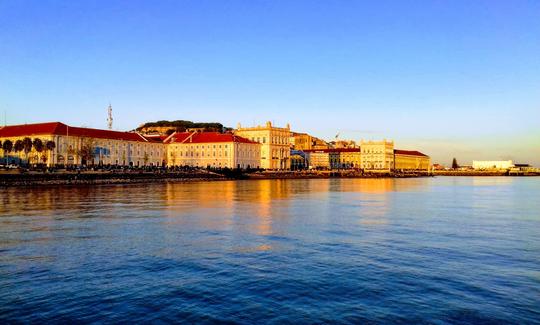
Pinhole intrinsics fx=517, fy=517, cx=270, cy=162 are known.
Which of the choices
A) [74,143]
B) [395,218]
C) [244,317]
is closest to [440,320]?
[244,317]

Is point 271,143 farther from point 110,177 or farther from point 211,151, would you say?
point 110,177

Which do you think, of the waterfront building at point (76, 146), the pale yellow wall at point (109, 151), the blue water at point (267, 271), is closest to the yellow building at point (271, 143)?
the pale yellow wall at point (109, 151)

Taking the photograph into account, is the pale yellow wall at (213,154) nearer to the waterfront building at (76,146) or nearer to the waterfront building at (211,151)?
the waterfront building at (211,151)

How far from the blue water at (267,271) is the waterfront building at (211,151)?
110484mm

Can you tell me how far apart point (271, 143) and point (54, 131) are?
67266 millimetres

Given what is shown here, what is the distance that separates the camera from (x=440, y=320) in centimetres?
1127

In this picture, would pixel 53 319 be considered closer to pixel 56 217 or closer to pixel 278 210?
pixel 56 217

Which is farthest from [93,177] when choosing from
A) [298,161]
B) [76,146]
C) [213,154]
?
[298,161]

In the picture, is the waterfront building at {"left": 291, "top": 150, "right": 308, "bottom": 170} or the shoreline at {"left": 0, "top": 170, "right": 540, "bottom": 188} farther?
the waterfront building at {"left": 291, "top": 150, "right": 308, "bottom": 170}

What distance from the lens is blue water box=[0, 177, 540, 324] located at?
11.8m

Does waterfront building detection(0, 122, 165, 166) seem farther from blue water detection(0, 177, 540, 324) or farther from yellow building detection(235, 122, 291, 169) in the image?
blue water detection(0, 177, 540, 324)

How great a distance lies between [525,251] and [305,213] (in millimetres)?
16922

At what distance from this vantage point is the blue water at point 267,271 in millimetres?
11805

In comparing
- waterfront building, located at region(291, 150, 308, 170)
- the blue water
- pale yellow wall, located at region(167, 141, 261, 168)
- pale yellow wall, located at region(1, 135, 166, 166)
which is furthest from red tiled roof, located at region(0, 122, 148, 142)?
the blue water
